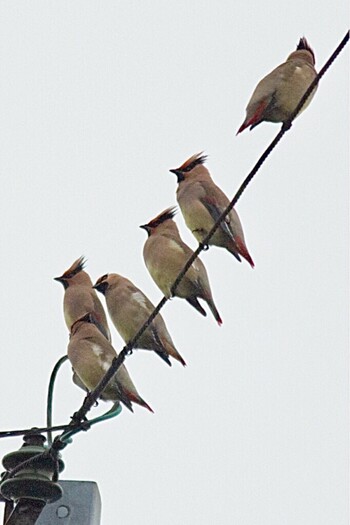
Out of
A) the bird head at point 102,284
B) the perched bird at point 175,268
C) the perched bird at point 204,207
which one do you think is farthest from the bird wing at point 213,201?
the bird head at point 102,284

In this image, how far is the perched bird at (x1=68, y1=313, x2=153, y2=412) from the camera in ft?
15.0

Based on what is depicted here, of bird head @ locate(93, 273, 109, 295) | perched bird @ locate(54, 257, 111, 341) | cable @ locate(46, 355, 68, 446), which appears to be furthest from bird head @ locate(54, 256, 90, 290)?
cable @ locate(46, 355, 68, 446)

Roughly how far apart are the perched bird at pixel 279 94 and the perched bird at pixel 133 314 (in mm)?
875

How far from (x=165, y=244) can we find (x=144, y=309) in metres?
0.32

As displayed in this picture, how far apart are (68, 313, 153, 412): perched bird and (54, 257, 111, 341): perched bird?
42 centimetres

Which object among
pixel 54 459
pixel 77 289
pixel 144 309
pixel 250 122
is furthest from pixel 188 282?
pixel 54 459

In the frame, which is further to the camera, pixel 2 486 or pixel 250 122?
pixel 250 122

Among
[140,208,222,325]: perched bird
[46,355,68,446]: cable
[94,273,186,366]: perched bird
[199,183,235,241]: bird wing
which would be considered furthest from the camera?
Answer: [199,183,235,241]: bird wing

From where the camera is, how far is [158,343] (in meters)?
4.89

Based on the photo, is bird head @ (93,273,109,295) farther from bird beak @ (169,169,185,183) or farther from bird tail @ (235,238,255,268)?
bird tail @ (235,238,255,268)

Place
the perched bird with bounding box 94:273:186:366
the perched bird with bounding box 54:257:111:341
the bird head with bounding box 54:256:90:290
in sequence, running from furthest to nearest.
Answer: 1. the bird head with bounding box 54:256:90:290
2. the perched bird with bounding box 54:257:111:341
3. the perched bird with bounding box 94:273:186:366

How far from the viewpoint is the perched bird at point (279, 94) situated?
15.8 feet

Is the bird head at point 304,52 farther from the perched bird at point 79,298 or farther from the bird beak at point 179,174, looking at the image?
the perched bird at point 79,298

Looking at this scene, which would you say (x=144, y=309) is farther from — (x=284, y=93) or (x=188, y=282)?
(x=284, y=93)
